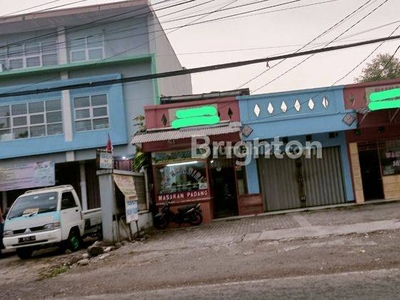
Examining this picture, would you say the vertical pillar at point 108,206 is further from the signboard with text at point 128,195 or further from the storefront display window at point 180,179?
the storefront display window at point 180,179

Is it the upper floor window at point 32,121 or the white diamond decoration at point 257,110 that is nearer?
the white diamond decoration at point 257,110

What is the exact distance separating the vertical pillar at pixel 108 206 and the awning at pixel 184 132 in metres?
3.08

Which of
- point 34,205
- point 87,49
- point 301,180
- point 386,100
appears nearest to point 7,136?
point 87,49

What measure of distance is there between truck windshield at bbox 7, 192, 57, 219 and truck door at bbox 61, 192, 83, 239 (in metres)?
0.29

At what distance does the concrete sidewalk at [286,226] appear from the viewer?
34.8 feet

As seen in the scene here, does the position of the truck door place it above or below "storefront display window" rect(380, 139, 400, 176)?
below

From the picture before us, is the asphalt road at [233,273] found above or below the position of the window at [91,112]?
below

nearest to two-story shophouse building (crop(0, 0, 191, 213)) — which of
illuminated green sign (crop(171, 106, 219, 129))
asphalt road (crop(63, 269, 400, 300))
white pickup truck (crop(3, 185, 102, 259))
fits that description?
illuminated green sign (crop(171, 106, 219, 129))

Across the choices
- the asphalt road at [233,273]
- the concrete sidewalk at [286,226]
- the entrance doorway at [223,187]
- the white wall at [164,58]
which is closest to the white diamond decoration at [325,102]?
the concrete sidewalk at [286,226]

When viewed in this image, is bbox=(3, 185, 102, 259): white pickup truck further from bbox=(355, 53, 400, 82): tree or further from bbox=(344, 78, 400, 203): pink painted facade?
bbox=(355, 53, 400, 82): tree

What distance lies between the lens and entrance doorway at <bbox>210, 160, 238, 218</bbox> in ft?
57.1

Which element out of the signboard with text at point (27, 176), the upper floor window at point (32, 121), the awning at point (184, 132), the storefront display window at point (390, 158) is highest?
the upper floor window at point (32, 121)

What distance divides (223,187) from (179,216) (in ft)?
9.96

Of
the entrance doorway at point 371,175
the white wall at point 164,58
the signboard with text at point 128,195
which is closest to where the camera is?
the signboard with text at point 128,195
